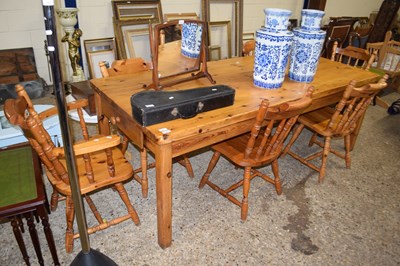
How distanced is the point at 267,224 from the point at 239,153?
0.50 metres

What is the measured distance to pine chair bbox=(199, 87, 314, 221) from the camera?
165 cm

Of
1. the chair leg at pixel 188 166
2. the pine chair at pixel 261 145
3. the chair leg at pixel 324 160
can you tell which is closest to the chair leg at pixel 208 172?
the pine chair at pixel 261 145

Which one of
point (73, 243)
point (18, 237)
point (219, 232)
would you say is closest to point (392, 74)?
point (219, 232)

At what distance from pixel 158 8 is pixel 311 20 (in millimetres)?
2142

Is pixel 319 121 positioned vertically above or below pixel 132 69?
below

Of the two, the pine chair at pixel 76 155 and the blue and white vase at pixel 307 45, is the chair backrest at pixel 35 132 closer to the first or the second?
the pine chair at pixel 76 155

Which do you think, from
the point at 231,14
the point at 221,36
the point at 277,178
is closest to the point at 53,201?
the point at 277,178

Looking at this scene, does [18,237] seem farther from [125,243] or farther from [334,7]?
[334,7]

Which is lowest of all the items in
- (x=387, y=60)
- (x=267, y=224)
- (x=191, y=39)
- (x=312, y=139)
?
(x=267, y=224)

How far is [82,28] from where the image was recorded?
3426mm

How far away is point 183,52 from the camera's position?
7.04 ft

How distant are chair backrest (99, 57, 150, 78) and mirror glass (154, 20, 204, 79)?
196 mm

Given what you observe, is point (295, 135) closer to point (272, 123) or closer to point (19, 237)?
point (272, 123)

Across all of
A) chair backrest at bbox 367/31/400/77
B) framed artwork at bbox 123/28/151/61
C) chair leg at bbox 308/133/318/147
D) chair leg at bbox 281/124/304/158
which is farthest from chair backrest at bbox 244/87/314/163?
chair backrest at bbox 367/31/400/77
